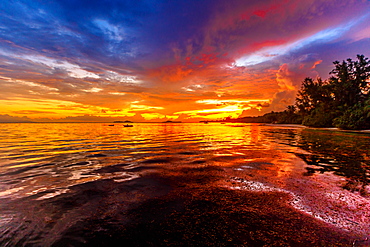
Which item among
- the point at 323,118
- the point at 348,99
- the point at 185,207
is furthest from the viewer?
the point at 323,118

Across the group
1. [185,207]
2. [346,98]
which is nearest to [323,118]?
[346,98]

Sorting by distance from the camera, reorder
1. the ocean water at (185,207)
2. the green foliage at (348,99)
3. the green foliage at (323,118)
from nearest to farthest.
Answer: the ocean water at (185,207), the green foliage at (348,99), the green foliage at (323,118)

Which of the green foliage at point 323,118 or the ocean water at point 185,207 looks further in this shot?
the green foliage at point 323,118

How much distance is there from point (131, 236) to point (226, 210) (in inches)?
94.9

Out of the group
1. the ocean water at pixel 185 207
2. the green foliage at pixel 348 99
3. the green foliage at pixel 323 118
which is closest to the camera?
the ocean water at pixel 185 207

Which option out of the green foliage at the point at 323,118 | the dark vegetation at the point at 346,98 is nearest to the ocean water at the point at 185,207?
the dark vegetation at the point at 346,98

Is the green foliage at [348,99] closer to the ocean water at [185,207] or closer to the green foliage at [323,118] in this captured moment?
the green foliage at [323,118]

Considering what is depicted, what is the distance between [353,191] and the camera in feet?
19.1

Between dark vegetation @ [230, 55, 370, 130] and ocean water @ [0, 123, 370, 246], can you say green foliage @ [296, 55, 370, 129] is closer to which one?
dark vegetation @ [230, 55, 370, 130]

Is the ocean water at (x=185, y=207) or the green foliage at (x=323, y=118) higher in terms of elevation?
the green foliage at (x=323, y=118)

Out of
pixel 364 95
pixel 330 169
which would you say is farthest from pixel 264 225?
pixel 364 95

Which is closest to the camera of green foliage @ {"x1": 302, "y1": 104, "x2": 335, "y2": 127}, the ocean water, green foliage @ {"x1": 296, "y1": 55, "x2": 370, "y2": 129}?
the ocean water

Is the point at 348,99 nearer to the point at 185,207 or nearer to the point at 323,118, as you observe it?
the point at 323,118

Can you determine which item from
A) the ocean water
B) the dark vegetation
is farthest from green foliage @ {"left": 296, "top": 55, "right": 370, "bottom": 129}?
the ocean water
